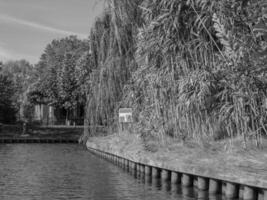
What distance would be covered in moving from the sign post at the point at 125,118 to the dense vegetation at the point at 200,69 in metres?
Answer: 0.72

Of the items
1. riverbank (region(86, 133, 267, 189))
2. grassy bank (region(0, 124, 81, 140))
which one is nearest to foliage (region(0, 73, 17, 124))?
grassy bank (region(0, 124, 81, 140))

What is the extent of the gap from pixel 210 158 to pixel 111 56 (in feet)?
38.2

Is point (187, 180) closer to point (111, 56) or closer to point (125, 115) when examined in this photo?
point (125, 115)

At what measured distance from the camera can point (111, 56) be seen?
29375mm

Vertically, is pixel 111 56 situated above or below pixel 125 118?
above

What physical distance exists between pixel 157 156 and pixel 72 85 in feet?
151

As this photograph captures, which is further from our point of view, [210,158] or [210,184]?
[210,158]

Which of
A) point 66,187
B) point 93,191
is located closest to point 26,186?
point 66,187

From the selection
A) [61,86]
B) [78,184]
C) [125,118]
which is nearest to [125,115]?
[125,118]

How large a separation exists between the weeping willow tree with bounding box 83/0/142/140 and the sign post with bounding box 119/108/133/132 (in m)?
1.56

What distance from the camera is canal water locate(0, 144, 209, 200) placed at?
1909 centimetres

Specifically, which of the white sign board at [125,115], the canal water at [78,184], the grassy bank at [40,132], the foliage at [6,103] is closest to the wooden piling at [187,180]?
the canal water at [78,184]

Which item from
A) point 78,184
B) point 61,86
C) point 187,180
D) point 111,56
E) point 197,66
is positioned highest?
point 61,86

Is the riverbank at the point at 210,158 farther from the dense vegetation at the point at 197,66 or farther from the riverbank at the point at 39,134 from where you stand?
the riverbank at the point at 39,134
